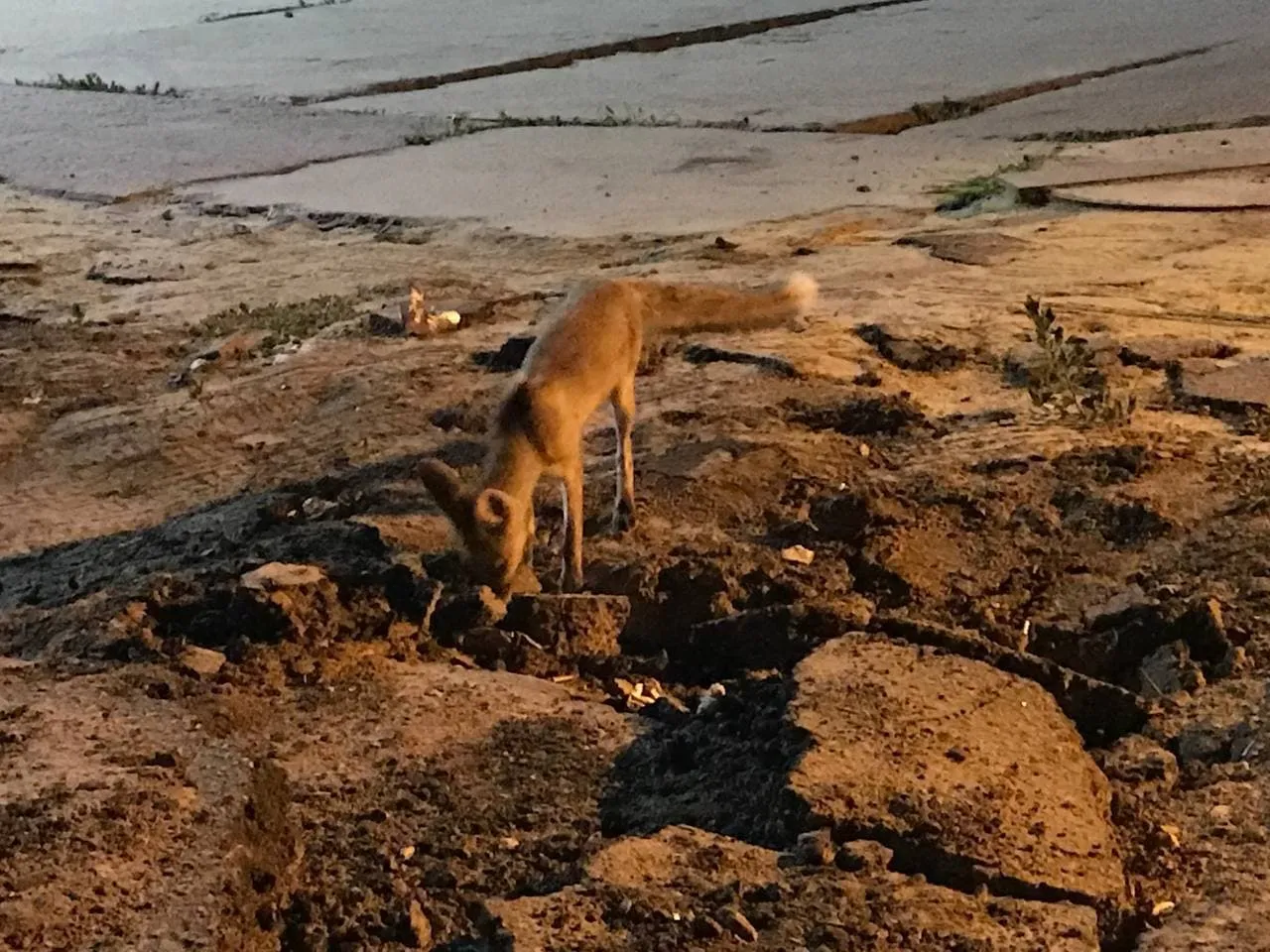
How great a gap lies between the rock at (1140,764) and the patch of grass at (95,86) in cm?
1019

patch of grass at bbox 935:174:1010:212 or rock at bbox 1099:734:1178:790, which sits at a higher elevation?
patch of grass at bbox 935:174:1010:212

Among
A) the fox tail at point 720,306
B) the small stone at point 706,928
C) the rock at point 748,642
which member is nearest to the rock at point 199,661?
the rock at point 748,642

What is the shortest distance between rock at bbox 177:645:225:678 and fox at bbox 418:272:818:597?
56 centimetres

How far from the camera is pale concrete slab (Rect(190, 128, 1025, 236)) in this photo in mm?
7027

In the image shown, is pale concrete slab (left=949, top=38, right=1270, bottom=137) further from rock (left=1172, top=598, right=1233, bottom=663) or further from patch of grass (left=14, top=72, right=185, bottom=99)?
patch of grass (left=14, top=72, right=185, bottom=99)

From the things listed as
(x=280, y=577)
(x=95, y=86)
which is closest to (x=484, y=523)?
(x=280, y=577)

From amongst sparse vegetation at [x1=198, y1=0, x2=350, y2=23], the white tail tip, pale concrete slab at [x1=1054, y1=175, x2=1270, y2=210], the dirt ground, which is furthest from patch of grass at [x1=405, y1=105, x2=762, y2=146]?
sparse vegetation at [x1=198, y1=0, x2=350, y2=23]

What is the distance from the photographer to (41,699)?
3.14m

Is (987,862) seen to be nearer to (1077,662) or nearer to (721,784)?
(721,784)

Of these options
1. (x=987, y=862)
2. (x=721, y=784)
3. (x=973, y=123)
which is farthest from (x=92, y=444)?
(x=973, y=123)

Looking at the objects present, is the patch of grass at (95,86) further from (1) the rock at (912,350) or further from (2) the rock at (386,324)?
(1) the rock at (912,350)

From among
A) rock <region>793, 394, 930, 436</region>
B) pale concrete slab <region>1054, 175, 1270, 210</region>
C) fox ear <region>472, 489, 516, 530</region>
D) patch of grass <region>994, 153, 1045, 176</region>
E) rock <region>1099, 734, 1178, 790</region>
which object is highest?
patch of grass <region>994, 153, 1045, 176</region>

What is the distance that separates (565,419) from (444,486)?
1.49 feet

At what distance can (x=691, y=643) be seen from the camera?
3.36m
